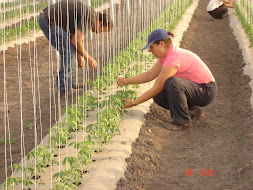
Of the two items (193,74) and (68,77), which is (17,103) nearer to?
(68,77)

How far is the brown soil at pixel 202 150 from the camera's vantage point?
360 centimetres

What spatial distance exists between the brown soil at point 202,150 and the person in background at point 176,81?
252 millimetres

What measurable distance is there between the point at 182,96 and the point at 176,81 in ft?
0.61

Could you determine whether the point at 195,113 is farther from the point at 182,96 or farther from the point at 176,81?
the point at 176,81

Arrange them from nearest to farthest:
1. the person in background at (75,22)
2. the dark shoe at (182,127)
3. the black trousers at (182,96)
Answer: the black trousers at (182,96)
the dark shoe at (182,127)
the person in background at (75,22)

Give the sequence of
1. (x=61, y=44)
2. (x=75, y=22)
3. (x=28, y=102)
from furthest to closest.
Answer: (x=28, y=102) < (x=61, y=44) < (x=75, y=22)

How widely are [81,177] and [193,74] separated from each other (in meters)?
2.00

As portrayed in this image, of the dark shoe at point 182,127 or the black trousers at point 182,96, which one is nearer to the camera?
the black trousers at point 182,96

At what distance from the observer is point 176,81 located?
4496 millimetres
